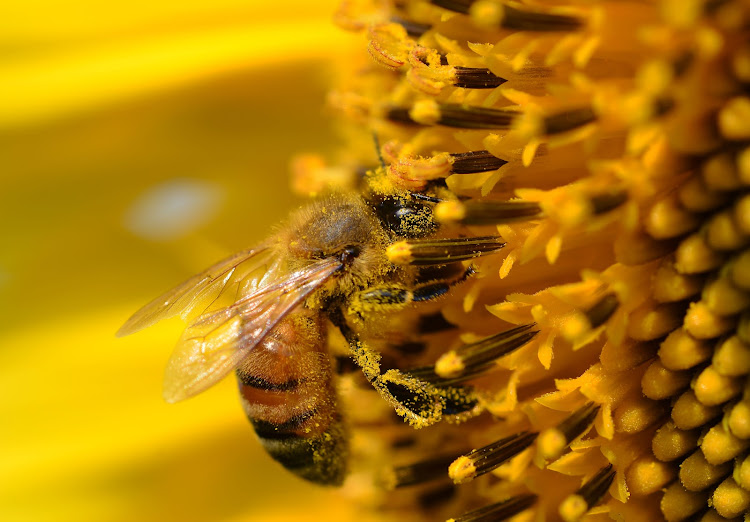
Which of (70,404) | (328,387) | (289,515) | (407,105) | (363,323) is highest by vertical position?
(407,105)

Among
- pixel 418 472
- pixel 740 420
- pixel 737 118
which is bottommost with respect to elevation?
pixel 418 472

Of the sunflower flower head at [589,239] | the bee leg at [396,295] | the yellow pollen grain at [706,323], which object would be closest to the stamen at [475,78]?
the sunflower flower head at [589,239]

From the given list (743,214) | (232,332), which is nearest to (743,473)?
(743,214)

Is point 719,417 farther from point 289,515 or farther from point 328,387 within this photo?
point 289,515

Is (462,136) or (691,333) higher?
(462,136)

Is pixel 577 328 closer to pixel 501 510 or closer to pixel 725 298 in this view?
pixel 725 298

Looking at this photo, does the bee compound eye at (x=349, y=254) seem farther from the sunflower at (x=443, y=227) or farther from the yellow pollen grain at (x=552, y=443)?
the yellow pollen grain at (x=552, y=443)

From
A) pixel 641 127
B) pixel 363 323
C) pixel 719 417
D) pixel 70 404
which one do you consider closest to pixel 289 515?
pixel 70 404

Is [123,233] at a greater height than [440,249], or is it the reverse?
[440,249]
